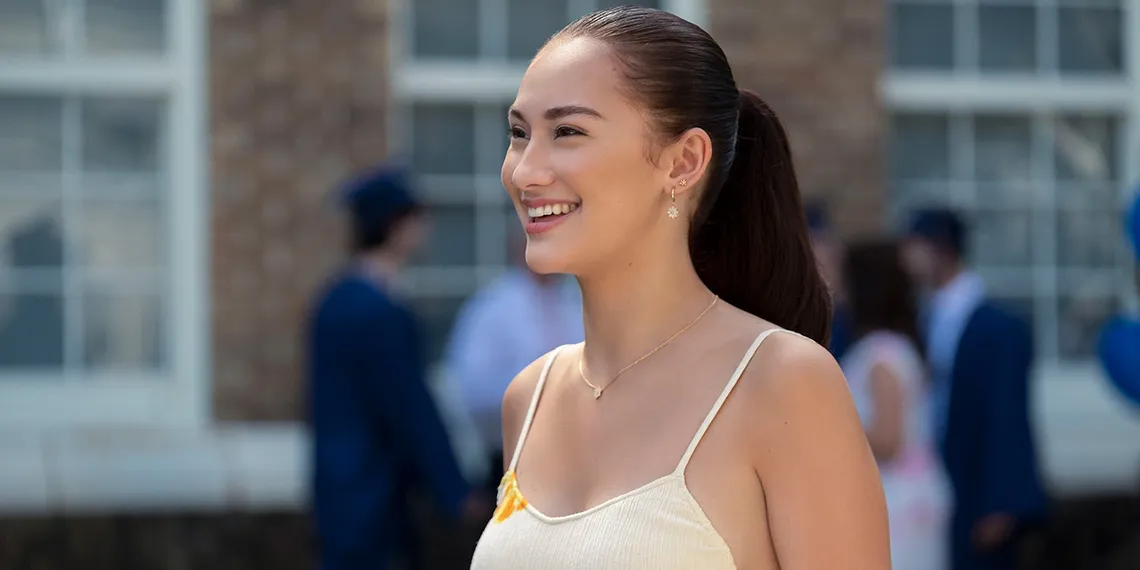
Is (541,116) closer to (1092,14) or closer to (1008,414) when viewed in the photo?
(1008,414)

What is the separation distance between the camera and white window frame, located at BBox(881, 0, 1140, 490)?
714 centimetres

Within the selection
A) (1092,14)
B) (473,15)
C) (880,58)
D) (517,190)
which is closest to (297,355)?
(473,15)

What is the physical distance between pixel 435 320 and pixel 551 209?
4.76 meters

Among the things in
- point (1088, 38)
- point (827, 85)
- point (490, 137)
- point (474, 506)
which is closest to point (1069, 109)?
point (1088, 38)

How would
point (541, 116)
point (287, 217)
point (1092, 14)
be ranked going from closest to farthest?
point (541, 116)
point (287, 217)
point (1092, 14)

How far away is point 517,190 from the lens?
7.35 feet

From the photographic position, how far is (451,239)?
22.7 ft

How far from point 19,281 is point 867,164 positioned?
3538 mm

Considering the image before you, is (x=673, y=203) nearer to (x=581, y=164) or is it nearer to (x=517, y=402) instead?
(x=581, y=164)

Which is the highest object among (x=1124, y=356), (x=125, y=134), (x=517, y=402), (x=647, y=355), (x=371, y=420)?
(x=125, y=134)

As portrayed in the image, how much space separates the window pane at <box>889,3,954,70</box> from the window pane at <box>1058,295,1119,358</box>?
1.21 meters

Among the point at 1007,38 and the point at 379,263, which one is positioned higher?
the point at 1007,38

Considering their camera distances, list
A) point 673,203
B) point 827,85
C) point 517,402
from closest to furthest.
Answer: point 673,203
point 517,402
point 827,85

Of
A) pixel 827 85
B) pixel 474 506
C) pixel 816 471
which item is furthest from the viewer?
pixel 827 85
